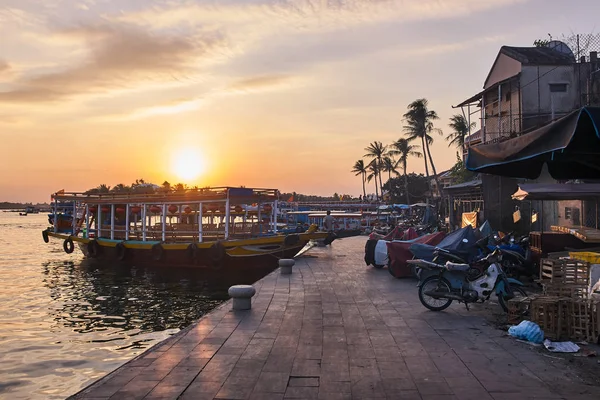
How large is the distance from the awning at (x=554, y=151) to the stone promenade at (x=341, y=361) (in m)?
2.00

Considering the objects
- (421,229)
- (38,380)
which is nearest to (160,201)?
(421,229)

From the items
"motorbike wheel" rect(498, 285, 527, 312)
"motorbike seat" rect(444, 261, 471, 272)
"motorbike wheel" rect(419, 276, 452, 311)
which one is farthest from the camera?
"motorbike wheel" rect(419, 276, 452, 311)

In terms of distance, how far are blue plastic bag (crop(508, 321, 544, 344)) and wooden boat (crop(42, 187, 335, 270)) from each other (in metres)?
12.8

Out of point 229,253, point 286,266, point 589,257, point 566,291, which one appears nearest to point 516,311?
point 566,291

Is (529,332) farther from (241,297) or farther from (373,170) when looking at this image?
(373,170)

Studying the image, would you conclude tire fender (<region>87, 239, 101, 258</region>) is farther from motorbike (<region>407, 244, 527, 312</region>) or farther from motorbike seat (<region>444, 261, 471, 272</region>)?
motorbike seat (<region>444, 261, 471, 272</region>)

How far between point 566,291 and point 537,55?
2113 centimetres

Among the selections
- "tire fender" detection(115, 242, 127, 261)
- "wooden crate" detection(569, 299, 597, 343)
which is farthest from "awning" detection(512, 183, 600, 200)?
"tire fender" detection(115, 242, 127, 261)

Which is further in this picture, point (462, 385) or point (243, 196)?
point (243, 196)

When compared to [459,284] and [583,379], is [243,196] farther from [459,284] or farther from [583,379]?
[583,379]

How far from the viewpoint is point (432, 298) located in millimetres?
8336

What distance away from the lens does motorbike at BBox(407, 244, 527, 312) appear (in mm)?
7961

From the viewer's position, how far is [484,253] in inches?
402

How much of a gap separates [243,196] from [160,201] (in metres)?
4.20
